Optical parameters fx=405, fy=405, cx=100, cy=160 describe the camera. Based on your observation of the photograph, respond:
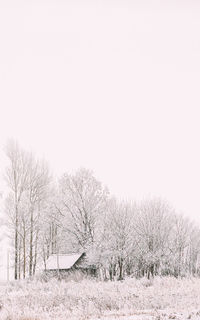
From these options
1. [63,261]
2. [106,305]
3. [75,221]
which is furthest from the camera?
[75,221]

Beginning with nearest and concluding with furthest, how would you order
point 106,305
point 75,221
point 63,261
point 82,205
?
1. point 106,305
2. point 63,261
3. point 75,221
4. point 82,205

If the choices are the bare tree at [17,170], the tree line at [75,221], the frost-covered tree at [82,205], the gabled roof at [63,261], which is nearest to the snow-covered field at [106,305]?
the gabled roof at [63,261]

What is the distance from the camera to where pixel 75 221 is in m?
36.6

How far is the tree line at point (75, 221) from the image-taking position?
33.4m

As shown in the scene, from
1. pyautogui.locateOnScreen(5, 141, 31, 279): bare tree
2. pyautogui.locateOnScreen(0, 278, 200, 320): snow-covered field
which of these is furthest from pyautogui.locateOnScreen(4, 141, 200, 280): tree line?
pyautogui.locateOnScreen(0, 278, 200, 320): snow-covered field

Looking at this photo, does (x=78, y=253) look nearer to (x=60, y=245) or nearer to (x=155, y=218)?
(x=60, y=245)

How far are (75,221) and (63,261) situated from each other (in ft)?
14.4

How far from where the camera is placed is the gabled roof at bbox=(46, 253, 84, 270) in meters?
32.6

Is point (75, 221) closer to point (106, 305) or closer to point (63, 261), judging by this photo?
point (63, 261)

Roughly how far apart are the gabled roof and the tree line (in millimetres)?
643

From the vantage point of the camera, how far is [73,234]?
119 ft

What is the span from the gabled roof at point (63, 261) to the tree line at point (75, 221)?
64cm

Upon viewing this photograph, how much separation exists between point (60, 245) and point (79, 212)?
3413mm

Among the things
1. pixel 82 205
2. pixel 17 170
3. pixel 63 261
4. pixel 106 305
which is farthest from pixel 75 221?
pixel 106 305
